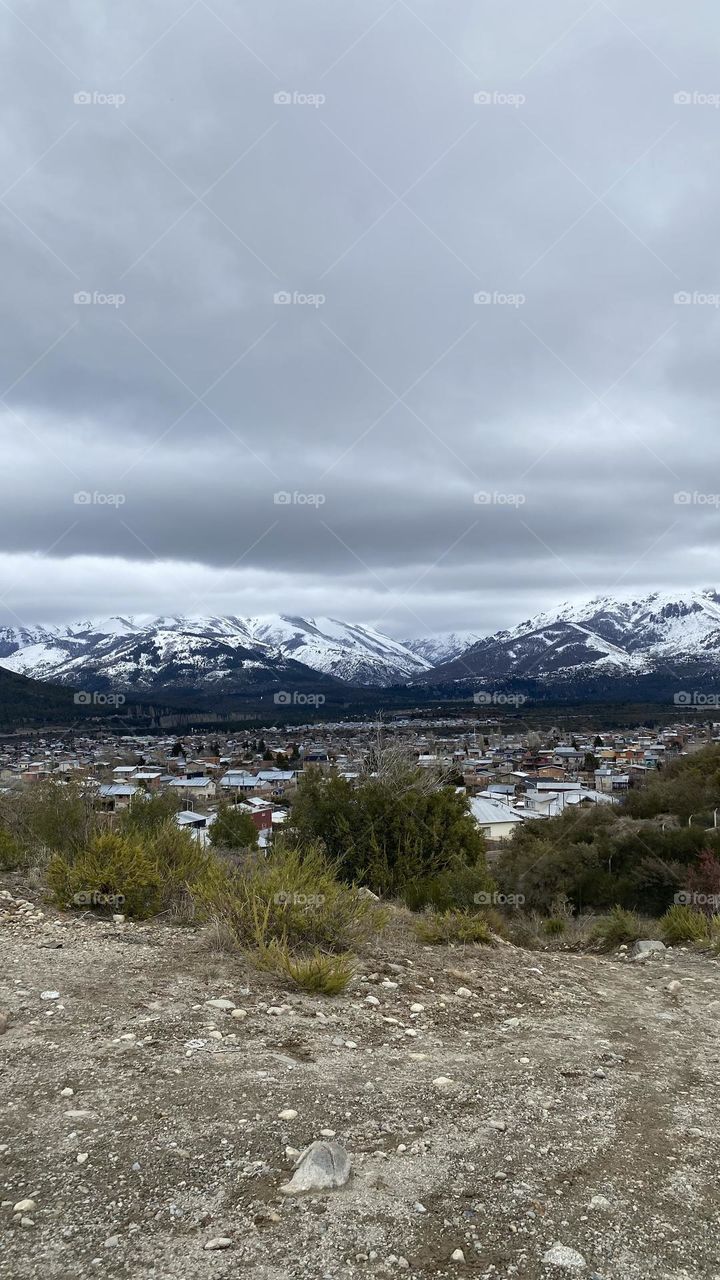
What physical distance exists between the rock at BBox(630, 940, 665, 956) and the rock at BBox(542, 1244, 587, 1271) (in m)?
6.59

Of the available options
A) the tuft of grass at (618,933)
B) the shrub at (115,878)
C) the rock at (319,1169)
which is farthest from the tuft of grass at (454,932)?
the rock at (319,1169)

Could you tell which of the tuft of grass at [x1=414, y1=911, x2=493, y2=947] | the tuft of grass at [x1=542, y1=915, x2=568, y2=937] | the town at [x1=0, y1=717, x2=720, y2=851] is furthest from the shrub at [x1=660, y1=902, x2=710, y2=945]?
the town at [x1=0, y1=717, x2=720, y2=851]

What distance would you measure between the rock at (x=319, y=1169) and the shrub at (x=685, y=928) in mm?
7182

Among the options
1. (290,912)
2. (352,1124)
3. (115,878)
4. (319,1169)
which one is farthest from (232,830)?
(319,1169)

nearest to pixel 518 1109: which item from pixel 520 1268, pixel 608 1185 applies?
pixel 608 1185

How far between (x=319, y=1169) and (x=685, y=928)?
7.72 m

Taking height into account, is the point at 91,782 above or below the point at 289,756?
above

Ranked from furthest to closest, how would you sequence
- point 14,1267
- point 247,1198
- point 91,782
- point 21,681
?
point 21,681
point 91,782
point 247,1198
point 14,1267

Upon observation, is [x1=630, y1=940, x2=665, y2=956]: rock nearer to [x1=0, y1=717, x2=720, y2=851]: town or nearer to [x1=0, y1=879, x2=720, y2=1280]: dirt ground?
[x1=0, y1=879, x2=720, y2=1280]: dirt ground

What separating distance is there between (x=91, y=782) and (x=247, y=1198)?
10.8 m

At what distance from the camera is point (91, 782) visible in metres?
13.0

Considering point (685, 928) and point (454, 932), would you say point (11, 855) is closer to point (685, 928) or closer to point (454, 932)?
point (454, 932)

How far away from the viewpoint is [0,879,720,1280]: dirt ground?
110 inches

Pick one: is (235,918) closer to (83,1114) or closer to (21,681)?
(83,1114)
